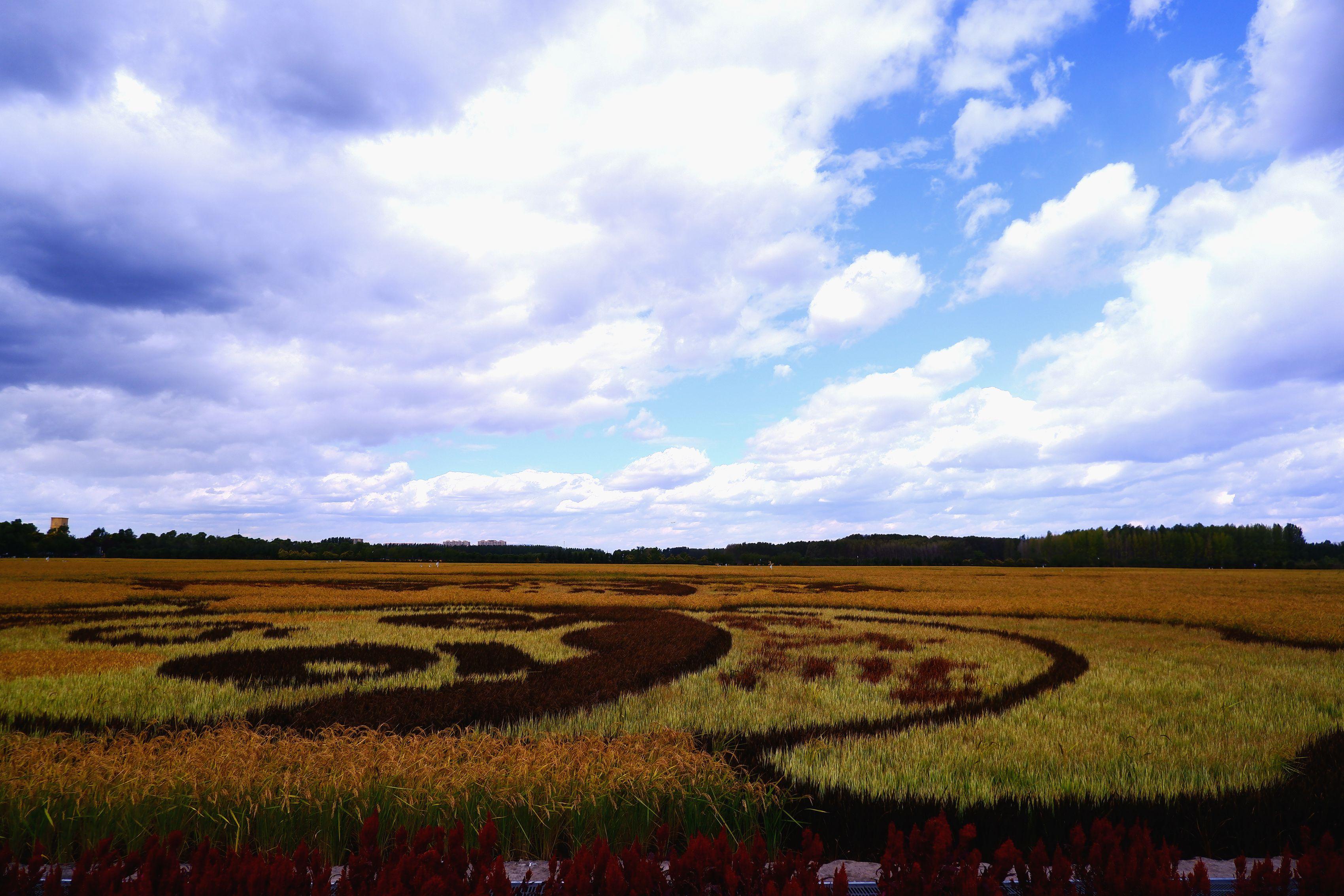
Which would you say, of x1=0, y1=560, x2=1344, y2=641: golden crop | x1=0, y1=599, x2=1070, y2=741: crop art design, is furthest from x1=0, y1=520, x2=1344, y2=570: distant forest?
x1=0, y1=599, x2=1070, y2=741: crop art design

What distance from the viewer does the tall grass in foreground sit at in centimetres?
610

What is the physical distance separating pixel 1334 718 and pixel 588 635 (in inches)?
653

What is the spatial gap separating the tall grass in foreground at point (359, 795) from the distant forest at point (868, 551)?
10431 centimetres

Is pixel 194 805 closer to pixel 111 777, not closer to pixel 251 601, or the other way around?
pixel 111 777

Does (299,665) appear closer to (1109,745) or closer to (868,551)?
(1109,745)

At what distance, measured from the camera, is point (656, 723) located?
34.0 feet

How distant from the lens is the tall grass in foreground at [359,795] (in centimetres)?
610

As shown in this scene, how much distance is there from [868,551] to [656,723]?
16244 centimetres

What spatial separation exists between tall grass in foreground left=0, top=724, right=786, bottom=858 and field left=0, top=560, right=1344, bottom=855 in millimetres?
33

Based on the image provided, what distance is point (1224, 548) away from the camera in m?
148

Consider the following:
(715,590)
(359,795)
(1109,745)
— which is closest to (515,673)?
(359,795)

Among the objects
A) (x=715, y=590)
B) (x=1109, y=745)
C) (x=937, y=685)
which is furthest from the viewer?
(x=715, y=590)

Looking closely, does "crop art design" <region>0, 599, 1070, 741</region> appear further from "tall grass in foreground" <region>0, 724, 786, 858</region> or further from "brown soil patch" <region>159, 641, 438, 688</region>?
"tall grass in foreground" <region>0, 724, 786, 858</region>

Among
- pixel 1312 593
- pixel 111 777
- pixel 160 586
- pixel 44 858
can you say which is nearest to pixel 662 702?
pixel 111 777
